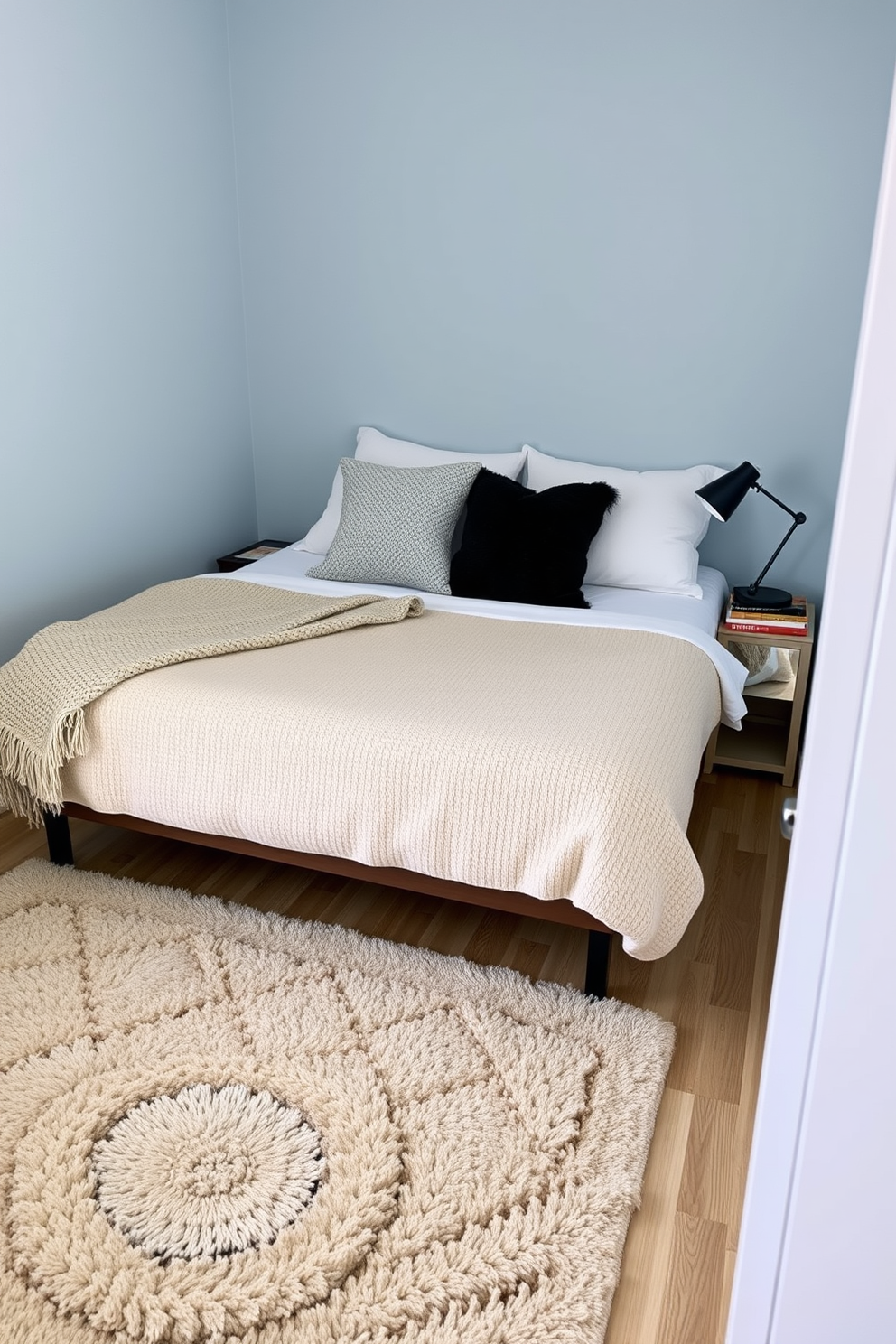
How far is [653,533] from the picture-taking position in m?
3.12

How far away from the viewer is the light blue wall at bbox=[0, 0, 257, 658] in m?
2.75

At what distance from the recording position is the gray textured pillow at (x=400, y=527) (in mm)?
3053

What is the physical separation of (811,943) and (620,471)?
8.58ft

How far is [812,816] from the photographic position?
2.60ft

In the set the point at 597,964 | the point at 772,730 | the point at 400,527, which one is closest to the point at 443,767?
the point at 597,964

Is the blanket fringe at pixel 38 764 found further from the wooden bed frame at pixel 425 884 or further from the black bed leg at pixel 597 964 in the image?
the black bed leg at pixel 597 964

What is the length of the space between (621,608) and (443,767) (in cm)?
117

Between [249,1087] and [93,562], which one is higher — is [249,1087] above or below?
below

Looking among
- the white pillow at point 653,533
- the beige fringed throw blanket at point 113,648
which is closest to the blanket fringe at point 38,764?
the beige fringed throw blanket at point 113,648

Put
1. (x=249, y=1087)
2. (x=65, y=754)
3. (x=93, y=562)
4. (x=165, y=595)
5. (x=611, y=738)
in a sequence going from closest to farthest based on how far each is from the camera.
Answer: (x=249, y=1087)
(x=611, y=738)
(x=65, y=754)
(x=165, y=595)
(x=93, y=562)

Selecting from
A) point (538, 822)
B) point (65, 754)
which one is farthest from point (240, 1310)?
point (65, 754)

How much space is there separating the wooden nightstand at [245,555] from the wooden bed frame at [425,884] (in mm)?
1386

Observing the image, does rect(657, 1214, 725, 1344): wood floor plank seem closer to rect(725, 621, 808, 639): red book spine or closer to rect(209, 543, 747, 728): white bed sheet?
rect(209, 543, 747, 728): white bed sheet

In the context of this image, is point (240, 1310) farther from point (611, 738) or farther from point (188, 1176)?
point (611, 738)
